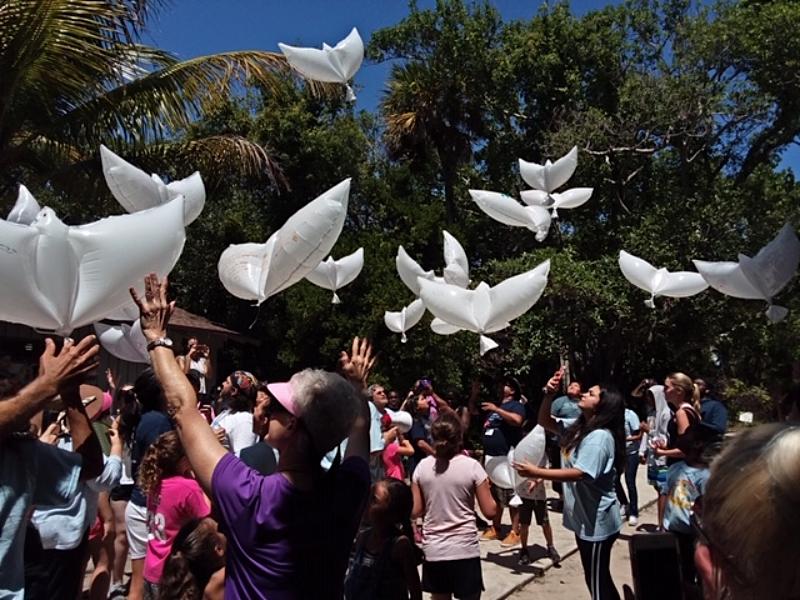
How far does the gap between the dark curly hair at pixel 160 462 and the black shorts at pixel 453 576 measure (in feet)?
4.97

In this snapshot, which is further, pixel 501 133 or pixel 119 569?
pixel 501 133

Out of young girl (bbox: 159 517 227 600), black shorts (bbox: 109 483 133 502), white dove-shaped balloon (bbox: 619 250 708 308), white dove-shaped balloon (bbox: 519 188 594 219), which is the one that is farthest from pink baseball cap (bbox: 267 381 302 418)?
white dove-shaped balloon (bbox: 519 188 594 219)

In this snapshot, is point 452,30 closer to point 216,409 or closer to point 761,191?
point 761,191

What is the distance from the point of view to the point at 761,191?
662 inches

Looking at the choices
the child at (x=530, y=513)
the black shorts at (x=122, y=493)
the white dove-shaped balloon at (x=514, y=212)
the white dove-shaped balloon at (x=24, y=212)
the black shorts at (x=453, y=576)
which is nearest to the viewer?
the white dove-shaped balloon at (x=24, y=212)

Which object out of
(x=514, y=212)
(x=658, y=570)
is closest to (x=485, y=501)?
(x=658, y=570)

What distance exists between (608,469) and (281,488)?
2.71m

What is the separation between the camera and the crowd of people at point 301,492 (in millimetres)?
1284

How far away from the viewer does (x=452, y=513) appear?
4289mm

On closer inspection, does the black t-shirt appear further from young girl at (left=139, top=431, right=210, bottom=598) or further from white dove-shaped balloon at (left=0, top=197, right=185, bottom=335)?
white dove-shaped balloon at (left=0, top=197, right=185, bottom=335)

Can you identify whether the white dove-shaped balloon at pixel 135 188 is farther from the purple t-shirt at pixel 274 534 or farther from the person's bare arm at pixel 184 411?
the purple t-shirt at pixel 274 534

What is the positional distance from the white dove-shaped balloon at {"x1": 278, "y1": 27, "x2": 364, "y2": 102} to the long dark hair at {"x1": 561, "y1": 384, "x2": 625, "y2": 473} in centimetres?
303

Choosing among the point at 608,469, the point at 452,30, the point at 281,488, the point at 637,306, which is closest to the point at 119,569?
the point at 608,469

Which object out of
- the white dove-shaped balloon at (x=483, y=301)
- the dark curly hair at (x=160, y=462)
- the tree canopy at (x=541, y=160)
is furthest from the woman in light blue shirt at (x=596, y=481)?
the tree canopy at (x=541, y=160)
